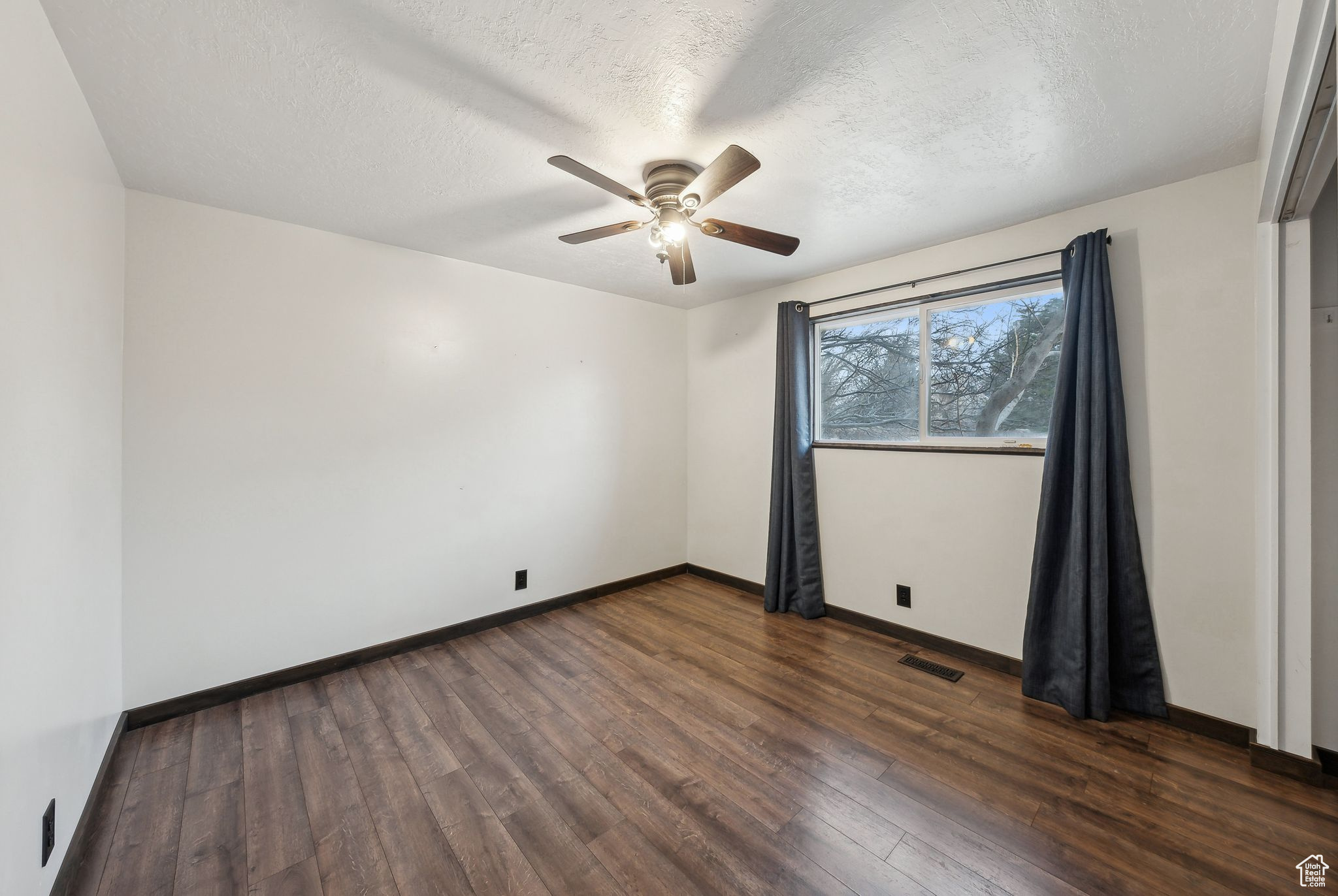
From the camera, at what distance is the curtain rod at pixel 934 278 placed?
2.49 meters

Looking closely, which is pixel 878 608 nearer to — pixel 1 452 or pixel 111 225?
pixel 1 452

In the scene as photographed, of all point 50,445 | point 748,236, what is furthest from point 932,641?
point 50,445

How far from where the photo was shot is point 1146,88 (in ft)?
5.06

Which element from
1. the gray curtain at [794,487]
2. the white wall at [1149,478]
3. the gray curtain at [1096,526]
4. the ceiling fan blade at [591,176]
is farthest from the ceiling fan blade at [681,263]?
the gray curtain at [1096,526]

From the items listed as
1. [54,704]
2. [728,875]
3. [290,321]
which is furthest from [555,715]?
[290,321]

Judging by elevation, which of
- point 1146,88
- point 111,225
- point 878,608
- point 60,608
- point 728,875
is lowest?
point 728,875

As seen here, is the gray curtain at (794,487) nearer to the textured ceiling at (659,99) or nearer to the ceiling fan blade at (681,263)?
the textured ceiling at (659,99)

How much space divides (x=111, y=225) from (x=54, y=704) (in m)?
1.80

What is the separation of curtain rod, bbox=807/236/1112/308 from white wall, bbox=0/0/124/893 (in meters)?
3.50

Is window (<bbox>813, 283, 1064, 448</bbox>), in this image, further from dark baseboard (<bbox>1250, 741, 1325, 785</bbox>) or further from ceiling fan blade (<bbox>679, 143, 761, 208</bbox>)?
ceiling fan blade (<bbox>679, 143, 761, 208</bbox>)

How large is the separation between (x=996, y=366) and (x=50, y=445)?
391cm

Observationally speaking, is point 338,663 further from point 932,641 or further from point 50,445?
point 932,641

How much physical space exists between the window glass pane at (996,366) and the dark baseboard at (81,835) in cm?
394

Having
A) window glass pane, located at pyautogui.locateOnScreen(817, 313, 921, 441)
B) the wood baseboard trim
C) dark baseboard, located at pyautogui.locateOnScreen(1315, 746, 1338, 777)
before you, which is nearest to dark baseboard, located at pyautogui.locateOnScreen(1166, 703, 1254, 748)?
the wood baseboard trim
